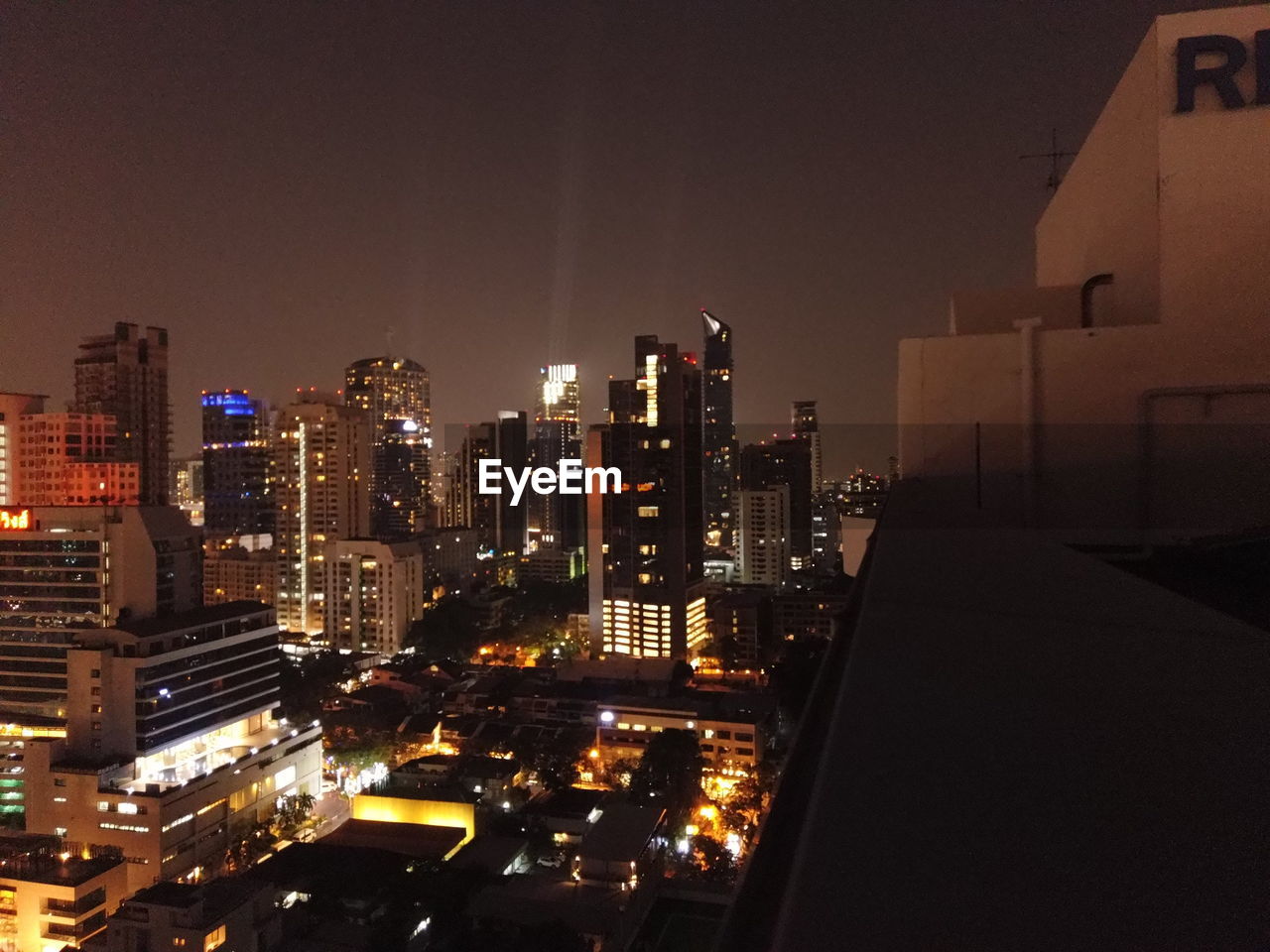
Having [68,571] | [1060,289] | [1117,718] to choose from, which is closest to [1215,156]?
[1060,289]

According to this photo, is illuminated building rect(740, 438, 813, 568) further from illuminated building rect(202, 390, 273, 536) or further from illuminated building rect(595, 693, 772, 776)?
illuminated building rect(202, 390, 273, 536)

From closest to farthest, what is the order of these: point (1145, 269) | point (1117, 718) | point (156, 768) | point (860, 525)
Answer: point (1117, 718)
point (1145, 269)
point (860, 525)
point (156, 768)

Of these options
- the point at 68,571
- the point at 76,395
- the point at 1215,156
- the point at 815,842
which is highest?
the point at 76,395

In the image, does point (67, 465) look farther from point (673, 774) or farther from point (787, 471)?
point (787, 471)

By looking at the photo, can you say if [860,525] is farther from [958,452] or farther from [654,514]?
[654,514]

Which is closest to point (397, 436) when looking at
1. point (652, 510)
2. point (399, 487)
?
point (399, 487)

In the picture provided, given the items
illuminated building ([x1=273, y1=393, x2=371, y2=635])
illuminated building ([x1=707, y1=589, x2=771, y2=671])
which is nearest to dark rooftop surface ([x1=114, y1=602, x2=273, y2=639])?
illuminated building ([x1=707, y1=589, x2=771, y2=671])

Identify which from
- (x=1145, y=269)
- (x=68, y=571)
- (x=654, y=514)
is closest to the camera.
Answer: (x=1145, y=269)
